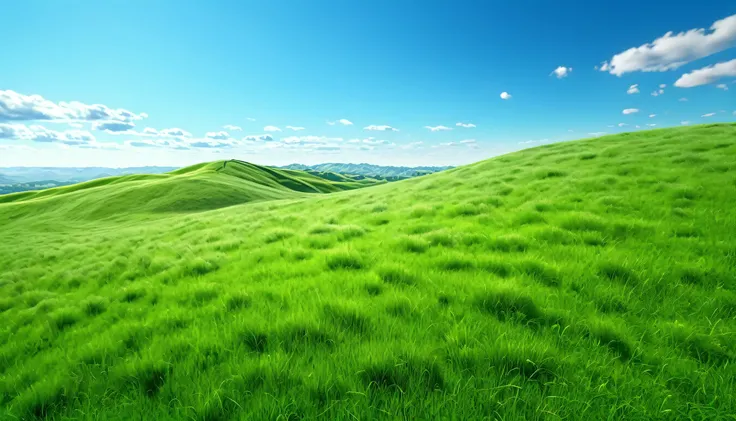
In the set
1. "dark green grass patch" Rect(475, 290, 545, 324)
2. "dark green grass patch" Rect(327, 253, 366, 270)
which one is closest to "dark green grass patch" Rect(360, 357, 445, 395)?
"dark green grass patch" Rect(475, 290, 545, 324)

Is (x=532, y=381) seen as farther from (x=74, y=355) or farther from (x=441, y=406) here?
(x=74, y=355)

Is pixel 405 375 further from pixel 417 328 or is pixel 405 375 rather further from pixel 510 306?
pixel 510 306

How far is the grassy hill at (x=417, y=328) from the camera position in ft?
8.21

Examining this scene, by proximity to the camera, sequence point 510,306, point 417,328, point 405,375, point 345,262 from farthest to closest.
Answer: point 345,262, point 510,306, point 417,328, point 405,375

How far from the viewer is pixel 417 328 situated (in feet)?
11.4

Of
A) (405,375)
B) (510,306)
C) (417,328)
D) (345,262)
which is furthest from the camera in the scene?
(345,262)

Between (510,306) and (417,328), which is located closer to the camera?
(417,328)

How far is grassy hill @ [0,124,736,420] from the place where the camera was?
2.50m

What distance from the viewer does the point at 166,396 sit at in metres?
2.79

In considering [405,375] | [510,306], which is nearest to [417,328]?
[405,375]

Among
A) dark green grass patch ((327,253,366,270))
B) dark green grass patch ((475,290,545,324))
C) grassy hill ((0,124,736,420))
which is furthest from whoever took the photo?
dark green grass patch ((327,253,366,270))

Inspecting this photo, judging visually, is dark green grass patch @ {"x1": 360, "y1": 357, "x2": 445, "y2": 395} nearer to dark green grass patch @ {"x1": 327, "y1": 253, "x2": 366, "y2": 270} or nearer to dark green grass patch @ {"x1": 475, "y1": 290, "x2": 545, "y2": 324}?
dark green grass patch @ {"x1": 475, "y1": 290, "x2": 545, "y2": 324}

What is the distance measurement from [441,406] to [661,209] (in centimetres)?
965

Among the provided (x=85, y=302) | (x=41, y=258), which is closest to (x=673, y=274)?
(x=85, y=302)
